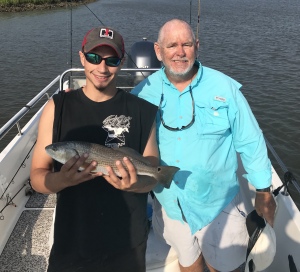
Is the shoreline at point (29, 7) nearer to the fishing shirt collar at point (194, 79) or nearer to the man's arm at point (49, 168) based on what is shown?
the fishing shirt collar at point (194, 79)

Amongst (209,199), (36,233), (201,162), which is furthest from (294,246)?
(36,233)

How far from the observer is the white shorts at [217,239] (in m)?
3.12

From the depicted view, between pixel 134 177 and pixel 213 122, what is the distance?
993mm

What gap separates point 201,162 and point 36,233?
2598mm

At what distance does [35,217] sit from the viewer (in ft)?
14.9

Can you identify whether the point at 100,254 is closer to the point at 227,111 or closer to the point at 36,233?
the point at 227,111

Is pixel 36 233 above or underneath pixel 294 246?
underneath

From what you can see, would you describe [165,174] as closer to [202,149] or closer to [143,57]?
[202,149]

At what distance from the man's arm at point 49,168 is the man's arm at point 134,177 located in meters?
0.17

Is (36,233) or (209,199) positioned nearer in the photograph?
(209,199)

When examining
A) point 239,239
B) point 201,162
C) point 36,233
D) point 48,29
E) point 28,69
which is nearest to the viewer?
point 201,162

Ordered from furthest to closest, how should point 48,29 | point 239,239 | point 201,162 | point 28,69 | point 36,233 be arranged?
point 48,29
point 28,69
point 36,233
point 239,239
point 201,162

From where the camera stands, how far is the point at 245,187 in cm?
441

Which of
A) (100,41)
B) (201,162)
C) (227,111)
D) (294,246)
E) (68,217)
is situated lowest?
(294,246)
